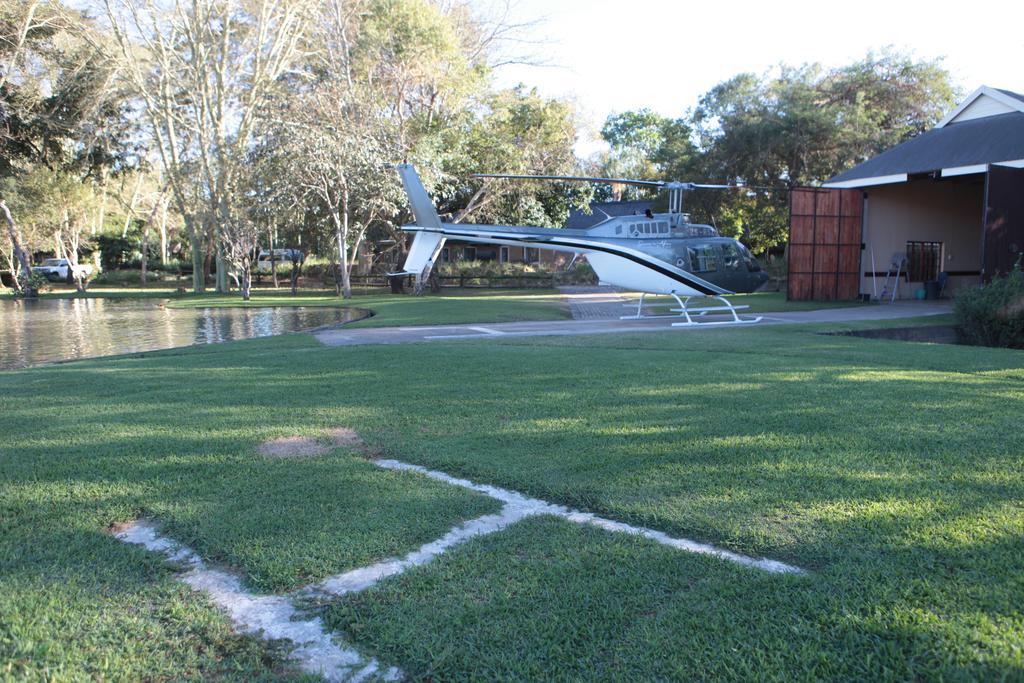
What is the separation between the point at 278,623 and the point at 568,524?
1.42m

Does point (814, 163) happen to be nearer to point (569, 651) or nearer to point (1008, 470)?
point (1008, 470)

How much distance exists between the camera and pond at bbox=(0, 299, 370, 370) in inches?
494

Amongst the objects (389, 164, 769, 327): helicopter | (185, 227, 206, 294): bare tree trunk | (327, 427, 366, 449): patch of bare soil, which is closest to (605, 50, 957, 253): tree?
(389, 164, 769, 327): helicopter

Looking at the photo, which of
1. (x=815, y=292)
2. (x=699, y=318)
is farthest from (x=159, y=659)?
(x=815, y=292)

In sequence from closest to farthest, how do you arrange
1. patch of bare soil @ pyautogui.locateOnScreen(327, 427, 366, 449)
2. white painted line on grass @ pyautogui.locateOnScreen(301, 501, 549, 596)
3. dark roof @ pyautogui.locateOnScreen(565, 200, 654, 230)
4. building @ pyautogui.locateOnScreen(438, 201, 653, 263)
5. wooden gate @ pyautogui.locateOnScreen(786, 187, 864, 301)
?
white painted line on grass @ pyautogui.locateOnScreen(301, 501, 549, 596), patch of bare soil @ pyautogui.locateOnScreen(327, 427, 366, 449), wooden gate @ pyautogui.locateOnScreen(786, 187, 864, 301), building @ pyautogui.locateOnScreen(438, 201, 653, 263), dark roof @ pyautogui.locateOnScreen(565, 200, 654, 230)

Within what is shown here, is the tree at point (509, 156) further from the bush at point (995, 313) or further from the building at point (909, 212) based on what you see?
the bush at point (995, 313)

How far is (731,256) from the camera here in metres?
15.3

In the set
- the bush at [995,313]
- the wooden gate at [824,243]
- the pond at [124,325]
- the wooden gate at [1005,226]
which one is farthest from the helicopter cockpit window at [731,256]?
the pond at [124,325]

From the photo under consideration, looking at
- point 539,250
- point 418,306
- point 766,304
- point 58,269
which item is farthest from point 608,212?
point 58,269

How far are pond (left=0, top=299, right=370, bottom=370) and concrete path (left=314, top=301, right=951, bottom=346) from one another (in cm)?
257

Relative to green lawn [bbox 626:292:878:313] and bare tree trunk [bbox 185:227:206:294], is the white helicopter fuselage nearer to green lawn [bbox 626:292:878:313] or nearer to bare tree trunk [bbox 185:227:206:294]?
green lawn [bbox 626:292:878:313]

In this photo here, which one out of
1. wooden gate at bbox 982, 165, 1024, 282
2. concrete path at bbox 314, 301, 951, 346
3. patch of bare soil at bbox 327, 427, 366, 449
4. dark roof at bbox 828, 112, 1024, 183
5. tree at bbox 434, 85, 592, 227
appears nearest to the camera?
patch of bare soil at bbox 327, 427, 366, 449

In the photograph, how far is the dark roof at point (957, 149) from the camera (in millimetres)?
17062

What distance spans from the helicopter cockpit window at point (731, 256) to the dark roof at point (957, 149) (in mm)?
6214
